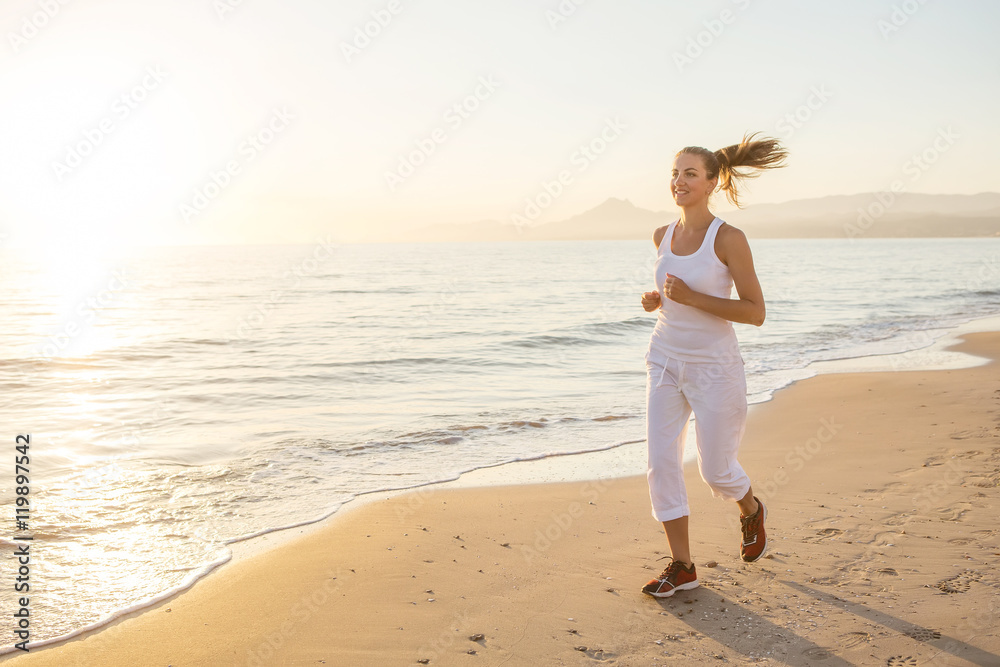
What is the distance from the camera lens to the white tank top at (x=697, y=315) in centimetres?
330

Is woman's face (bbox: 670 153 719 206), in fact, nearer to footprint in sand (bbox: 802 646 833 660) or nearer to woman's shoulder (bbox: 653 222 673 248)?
woman's shoulder (bbox: 653 222 673 248)

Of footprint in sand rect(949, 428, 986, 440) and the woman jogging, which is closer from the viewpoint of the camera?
the woman jogging

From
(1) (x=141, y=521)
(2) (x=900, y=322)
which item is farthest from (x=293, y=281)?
(1) (x=141, y=521)

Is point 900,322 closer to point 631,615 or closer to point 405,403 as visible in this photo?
point 405,403

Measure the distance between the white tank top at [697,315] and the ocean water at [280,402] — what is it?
309 cm

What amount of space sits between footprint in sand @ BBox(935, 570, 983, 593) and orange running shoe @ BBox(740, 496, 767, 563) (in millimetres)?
850

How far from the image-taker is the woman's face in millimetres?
3393

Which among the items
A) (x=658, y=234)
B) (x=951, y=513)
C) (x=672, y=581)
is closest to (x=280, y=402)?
(x=658, y=234)

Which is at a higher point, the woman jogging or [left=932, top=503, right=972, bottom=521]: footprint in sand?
the woman jogging

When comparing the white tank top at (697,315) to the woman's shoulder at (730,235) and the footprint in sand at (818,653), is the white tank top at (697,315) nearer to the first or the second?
the woman's shoulder at (730,235)

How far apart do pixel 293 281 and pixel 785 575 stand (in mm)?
40689

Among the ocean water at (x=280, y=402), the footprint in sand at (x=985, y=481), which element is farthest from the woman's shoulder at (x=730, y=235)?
the ocean water at (x=280, y=402)

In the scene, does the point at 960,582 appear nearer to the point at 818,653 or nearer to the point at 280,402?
the point at 818,653

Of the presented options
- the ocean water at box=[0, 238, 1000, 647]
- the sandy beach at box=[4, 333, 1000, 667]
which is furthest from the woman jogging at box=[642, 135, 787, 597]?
the ocean water at box=[0, 238, 1000, 647]
